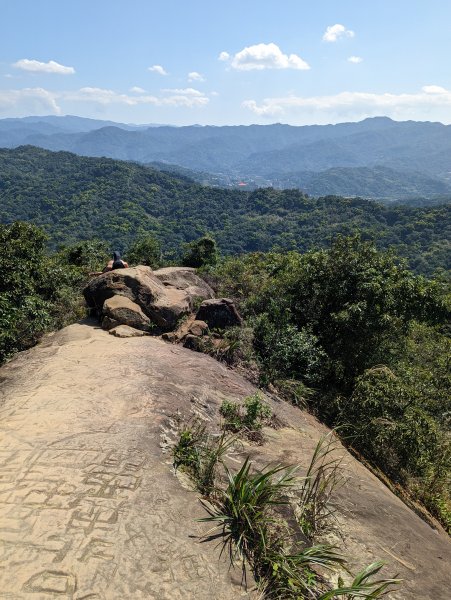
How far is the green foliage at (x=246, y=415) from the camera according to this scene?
24.5 feet

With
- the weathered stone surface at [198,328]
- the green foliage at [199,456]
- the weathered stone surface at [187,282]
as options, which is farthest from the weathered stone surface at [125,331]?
the green foliage at [199,456]

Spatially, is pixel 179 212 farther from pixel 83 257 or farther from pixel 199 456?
pixel 199 456

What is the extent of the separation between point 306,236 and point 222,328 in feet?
310

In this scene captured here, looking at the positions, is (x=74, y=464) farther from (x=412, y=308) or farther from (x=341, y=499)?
(x=412, y=308)

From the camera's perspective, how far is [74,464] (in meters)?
5.23

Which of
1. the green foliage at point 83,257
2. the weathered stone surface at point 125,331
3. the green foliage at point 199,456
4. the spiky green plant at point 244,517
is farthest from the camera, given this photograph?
the green foliage at point 83,257

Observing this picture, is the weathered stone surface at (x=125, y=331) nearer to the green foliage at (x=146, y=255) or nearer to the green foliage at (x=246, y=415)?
the green foliage at (x=246, y=415)

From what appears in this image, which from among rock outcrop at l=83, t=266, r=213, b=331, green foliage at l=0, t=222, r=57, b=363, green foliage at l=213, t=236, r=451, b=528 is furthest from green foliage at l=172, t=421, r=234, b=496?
green foliage at l=0, t=222, r=57, b=363

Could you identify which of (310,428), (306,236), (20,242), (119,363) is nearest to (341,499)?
(310,428)

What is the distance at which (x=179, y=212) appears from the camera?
419 ft

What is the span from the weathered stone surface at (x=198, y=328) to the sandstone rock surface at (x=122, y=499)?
8.69 feet

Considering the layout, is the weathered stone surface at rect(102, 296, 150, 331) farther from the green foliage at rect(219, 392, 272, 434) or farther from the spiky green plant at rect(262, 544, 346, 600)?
the spiky green plant at rect(262, 544, 346, 600)

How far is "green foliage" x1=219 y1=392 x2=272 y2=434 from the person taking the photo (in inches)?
294

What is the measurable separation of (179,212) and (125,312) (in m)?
120
